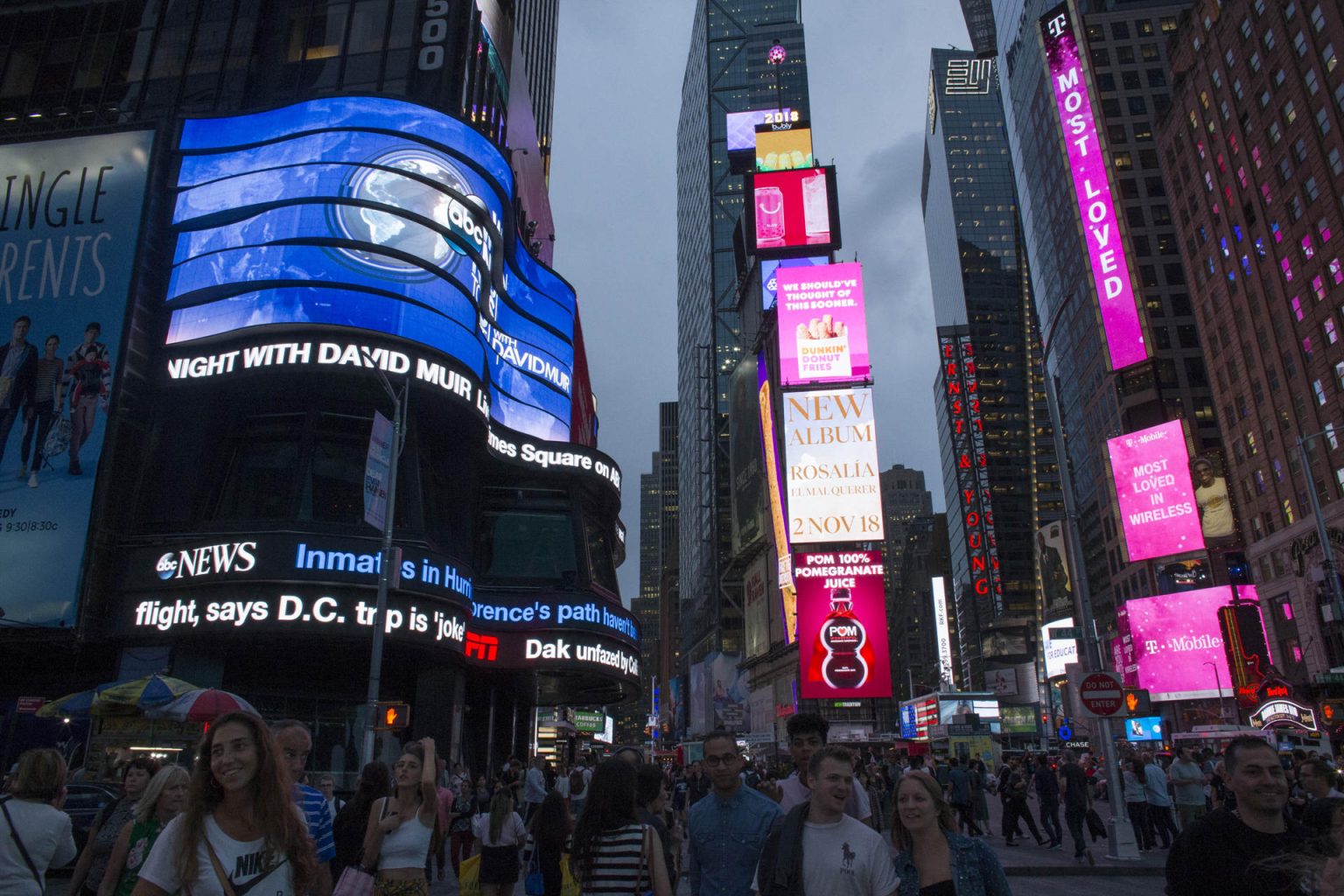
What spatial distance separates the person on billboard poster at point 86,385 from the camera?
2812 centimetres

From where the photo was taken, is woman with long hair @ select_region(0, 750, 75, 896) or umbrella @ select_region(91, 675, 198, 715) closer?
woman with long hair @ select_region(0, 750, 75, 896)

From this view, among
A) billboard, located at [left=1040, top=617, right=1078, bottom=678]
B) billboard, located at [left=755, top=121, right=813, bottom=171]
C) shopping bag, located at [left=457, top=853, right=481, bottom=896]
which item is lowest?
shopping bag, located at [left=457, top=853, right=481, bottom=896]

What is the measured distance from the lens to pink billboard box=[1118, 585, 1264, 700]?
7156 cm

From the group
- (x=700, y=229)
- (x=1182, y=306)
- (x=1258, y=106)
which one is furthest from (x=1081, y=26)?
(x=700, y=229)

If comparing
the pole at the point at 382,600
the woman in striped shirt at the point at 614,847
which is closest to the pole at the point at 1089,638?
the pole at the point at 382,600

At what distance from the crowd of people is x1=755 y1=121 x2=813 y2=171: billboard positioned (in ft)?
300

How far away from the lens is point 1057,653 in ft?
343

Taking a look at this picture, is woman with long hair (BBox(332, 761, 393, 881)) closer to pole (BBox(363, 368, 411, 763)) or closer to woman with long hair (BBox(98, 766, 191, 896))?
woman with long hair (BBox(98, 766, 191, 896))

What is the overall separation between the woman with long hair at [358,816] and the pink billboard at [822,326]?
5983cm

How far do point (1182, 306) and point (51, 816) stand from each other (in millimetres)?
112656

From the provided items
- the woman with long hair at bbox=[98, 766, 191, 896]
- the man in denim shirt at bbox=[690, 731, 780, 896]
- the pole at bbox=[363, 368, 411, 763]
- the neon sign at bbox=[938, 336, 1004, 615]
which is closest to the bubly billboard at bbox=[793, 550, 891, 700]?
the pole at bbox=[363, 368, 411, 763]

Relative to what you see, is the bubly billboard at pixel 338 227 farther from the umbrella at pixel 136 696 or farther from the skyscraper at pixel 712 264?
the skyscraper at pixel 712 264

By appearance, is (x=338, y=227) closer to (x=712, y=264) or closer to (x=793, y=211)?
(x=793, y=211)

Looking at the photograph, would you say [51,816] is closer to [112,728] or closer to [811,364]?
[112,728]
